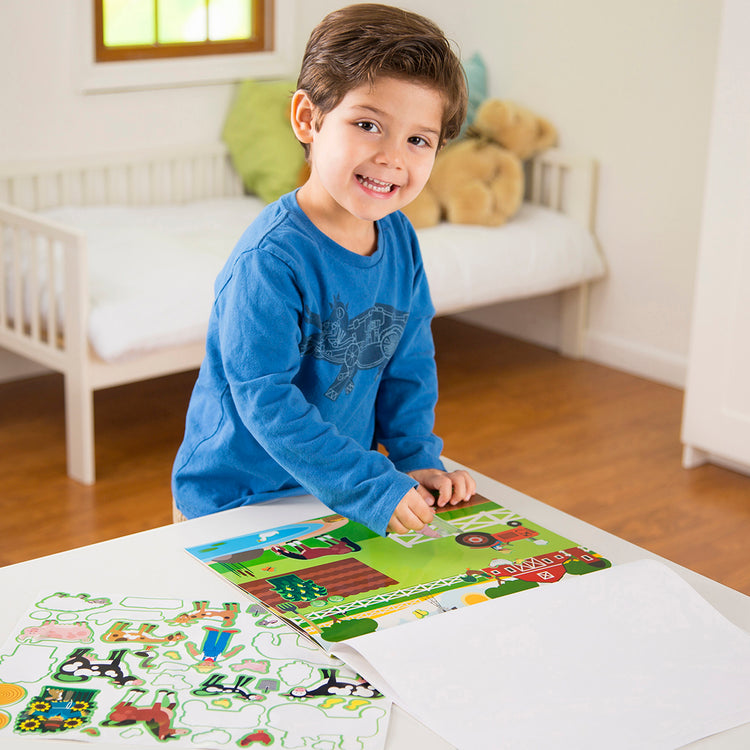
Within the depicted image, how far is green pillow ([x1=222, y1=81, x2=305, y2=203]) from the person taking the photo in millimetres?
3414

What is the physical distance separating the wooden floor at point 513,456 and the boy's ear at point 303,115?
1399 millimetres

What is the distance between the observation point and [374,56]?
0.95 metres

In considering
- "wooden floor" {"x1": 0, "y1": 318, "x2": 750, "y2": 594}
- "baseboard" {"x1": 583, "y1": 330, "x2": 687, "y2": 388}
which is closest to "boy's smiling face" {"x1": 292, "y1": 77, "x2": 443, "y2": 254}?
"wooden floor" {"x1": 0, "y1": 318, "x2": 750, "y2": 594}

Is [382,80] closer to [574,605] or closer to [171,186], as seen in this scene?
[574,605]

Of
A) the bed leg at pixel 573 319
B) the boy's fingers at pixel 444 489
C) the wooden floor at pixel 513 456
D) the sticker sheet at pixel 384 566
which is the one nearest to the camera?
the sticker sheet at pixel 384 566

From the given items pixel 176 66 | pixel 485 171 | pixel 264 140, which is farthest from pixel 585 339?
pixel 176 66

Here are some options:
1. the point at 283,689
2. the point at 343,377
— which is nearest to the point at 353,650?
the point at 283,689

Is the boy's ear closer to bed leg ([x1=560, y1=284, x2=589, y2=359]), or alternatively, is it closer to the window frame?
the window frame

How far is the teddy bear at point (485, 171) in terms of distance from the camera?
328 centimetres

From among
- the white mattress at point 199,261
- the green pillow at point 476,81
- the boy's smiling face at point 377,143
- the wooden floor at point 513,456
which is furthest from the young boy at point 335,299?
the green pillow at point 476,81

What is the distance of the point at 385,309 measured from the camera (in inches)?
43.6

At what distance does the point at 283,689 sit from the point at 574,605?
250 millimetres

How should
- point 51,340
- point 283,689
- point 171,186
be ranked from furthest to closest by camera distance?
1. point 171,186
2. point 51,340
3. point 283,689

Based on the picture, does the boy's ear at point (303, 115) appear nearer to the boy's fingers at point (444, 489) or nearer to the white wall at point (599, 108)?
the boy's fingers at point (444, 489)
